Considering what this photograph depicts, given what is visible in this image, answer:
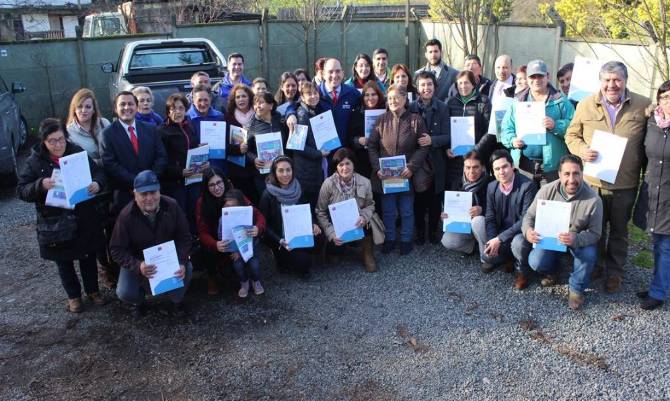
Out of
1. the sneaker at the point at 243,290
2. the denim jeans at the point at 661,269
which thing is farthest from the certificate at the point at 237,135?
the denim jeans at the point at 661,269

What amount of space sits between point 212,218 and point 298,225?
2.77 ft

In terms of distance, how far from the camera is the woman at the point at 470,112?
6.29 metres

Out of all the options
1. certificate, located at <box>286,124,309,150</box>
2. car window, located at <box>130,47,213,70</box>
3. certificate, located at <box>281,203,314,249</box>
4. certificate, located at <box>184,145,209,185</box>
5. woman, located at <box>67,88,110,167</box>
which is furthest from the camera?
car window, located at <box>130,47,213,70</box>

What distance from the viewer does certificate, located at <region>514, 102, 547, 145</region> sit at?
557 centimetres

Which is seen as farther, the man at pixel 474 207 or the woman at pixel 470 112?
the woman at pixel 470 112

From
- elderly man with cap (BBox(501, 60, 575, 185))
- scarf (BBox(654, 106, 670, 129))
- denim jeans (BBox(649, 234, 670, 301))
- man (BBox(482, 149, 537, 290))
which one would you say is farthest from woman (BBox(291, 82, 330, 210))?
denim jeans (BBox(649, 234, 670, 301))

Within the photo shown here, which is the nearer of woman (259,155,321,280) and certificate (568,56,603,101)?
woman (259,155,321,280)

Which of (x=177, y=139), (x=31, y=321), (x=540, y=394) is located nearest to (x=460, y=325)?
(x=540, y=394)

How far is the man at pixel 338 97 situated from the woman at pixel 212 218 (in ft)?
5.19

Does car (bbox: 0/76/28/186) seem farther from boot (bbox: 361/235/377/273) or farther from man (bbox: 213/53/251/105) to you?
boot (bbox: 361/235/377/273)

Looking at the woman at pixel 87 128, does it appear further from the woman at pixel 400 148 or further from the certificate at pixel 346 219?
the woman at pixel 400 148

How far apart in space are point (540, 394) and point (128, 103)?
4.24 metres

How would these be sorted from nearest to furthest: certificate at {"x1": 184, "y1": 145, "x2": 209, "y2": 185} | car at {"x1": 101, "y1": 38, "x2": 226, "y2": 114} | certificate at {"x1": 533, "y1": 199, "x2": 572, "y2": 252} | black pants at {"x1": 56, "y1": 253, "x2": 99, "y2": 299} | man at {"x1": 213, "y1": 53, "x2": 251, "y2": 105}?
certificate at {"x1": 533, "y1": 199, "x2": 572, "y2": 252} → black pants at {"x1": 56, "y1": 253, "x2": 99, "y2": 299} → certificate at {"x1": 184, "y1": 145, "x2": 209, "y2": 185} → man at {"x1": 213, "y1": 53, "x2": 251, "y2": 105} → car at {"x1": 101, "y1": 38, "x2": 226, "y2": 114}

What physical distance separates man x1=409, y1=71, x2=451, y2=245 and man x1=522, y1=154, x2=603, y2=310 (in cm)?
146
